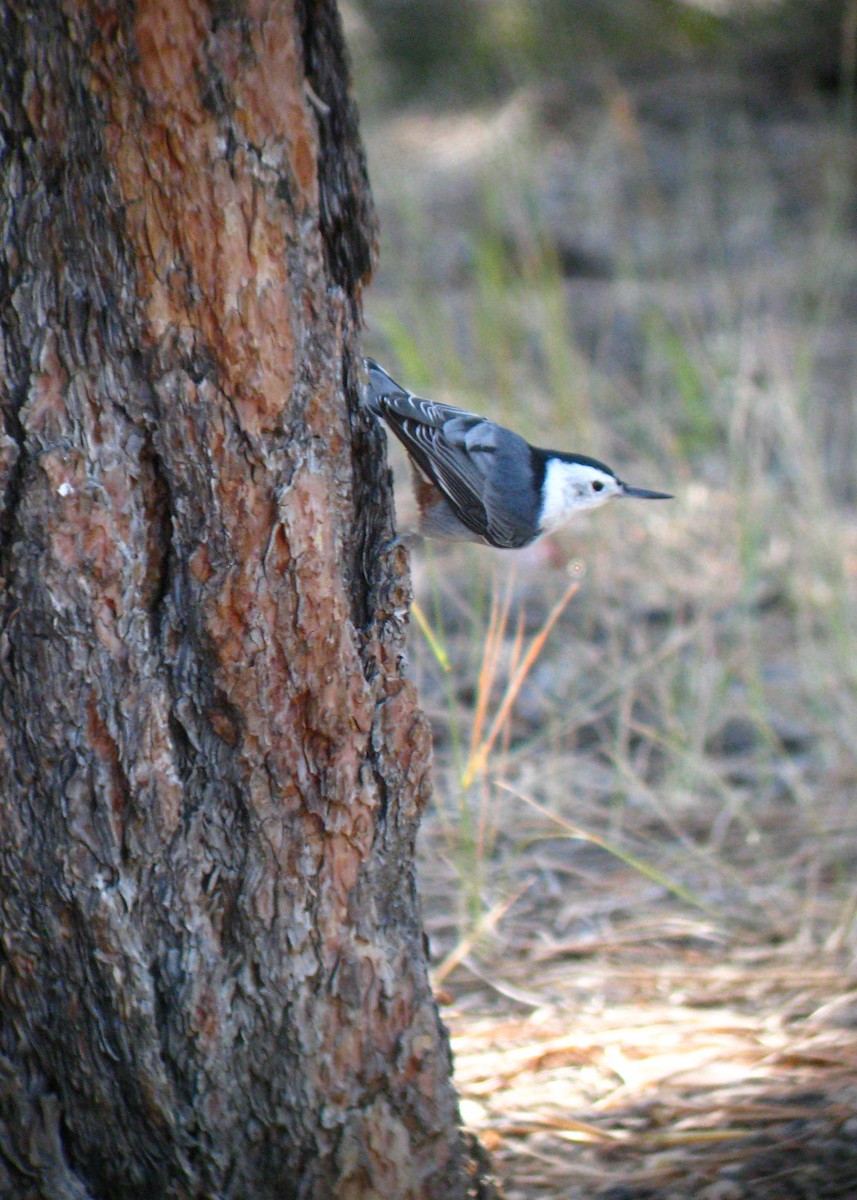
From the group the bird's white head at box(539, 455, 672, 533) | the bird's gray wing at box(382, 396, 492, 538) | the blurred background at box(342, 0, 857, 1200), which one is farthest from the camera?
the bird's white head at box(539, 455, 672, 533)

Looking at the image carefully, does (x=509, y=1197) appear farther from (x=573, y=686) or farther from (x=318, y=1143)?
(x=573, y=686)

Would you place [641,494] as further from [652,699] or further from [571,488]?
[652,699]

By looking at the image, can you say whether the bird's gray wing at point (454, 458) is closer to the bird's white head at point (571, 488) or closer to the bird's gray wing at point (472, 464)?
the bird's gray wing at point (472, 464)

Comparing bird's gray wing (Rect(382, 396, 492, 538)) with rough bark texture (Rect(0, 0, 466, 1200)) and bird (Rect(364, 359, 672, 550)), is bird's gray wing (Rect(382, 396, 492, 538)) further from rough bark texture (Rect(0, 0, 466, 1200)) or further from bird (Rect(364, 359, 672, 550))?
rough bark texture (Rect(0, 0, 466, 1200))

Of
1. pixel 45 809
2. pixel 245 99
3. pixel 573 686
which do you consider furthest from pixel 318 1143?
pixel 573 686

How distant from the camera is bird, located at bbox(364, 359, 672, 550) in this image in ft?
Result: 7.36

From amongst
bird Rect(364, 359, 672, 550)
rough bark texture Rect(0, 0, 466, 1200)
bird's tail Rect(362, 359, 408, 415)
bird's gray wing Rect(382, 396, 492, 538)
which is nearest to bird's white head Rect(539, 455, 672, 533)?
bird Rect(364, 359, 672, 550)

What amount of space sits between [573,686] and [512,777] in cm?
40

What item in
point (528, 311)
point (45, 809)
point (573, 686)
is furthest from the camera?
point (528, 311)

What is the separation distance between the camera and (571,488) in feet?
8.19

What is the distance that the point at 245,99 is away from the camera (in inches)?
53.0

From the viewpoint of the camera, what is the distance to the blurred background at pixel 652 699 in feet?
6.22

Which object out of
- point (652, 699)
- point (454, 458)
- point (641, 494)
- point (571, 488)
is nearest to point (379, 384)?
point (454, 458)

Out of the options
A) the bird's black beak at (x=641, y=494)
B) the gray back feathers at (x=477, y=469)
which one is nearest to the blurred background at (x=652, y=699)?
the gray back feathers at (x=477, y=469)
